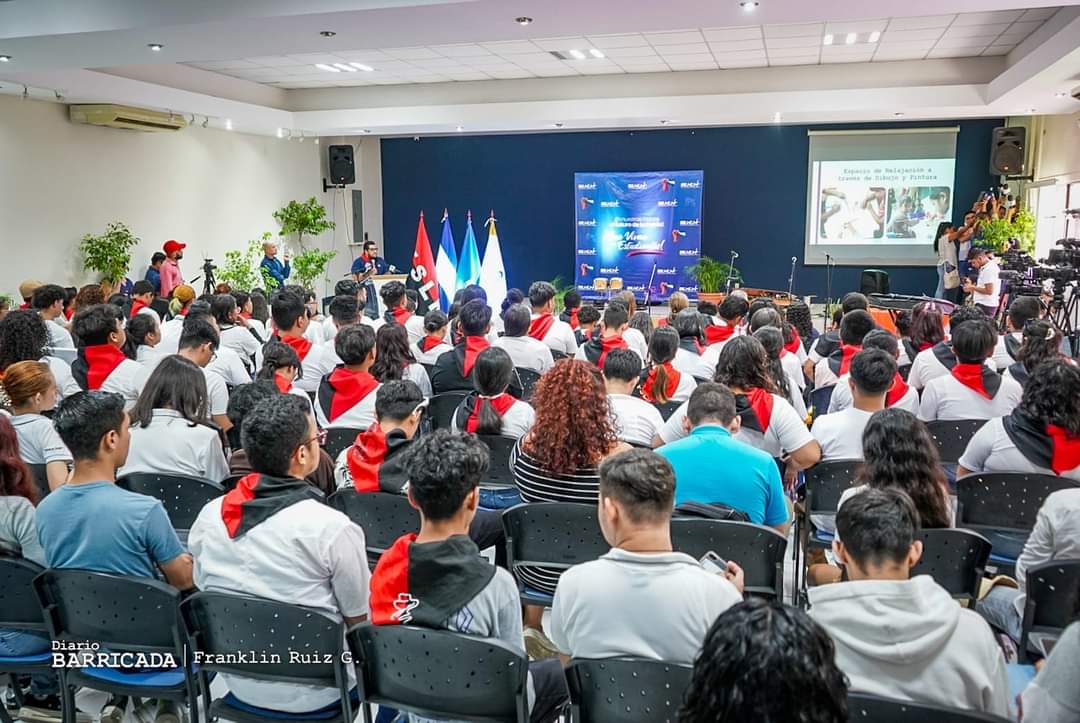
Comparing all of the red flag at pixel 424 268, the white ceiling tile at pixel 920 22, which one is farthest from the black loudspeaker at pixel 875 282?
the red flag at pixel 424 268

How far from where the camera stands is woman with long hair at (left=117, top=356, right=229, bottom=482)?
327 centimetres

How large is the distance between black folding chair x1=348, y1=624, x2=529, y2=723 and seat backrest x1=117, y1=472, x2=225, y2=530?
1.21 metres

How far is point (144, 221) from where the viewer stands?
37.2 ft

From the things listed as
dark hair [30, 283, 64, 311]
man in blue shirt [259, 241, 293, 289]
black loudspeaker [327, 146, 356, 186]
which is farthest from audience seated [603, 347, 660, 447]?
black loudspeaker [327, 146, 356, 186]

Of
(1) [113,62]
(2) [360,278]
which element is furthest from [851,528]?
(2) [360,278]

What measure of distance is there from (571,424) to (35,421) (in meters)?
2.13

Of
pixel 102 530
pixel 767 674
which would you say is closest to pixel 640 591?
pixel 767 674

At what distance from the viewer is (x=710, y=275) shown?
13.8 m

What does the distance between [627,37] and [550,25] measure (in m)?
2.87

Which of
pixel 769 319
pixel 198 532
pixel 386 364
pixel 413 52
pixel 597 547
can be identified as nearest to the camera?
pixel 198 532

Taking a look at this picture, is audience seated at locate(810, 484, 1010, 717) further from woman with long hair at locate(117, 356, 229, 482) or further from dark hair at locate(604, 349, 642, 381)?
woman with long hair at locate(117, 356, 229, 482)

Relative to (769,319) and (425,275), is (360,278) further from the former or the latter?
(769,319)

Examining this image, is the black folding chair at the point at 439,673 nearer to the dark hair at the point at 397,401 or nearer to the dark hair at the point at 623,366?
the dark hair at the point at 397,401

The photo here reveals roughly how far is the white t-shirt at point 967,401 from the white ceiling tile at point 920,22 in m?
5.16
